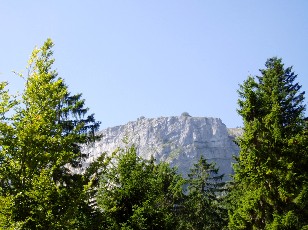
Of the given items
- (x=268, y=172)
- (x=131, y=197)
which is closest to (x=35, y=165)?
(x=131, y=197)

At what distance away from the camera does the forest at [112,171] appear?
8391 mm

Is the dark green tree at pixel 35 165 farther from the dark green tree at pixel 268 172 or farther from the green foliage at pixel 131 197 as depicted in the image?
the dark green tree at pixel 268 172

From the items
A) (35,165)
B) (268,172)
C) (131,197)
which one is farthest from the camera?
(268,172)

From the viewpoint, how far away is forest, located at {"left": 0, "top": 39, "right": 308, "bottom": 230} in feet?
27.5

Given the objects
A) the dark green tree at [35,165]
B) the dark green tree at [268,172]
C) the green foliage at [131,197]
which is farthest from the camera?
the dark green tree at [268,172]

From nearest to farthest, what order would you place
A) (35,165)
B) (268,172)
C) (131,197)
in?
1. (35,165)
2. (131,197)
3. (268,172)

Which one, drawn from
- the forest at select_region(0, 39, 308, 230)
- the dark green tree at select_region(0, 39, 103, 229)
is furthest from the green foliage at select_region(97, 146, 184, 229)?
the dark green tree at select_region(0, 39, 103, 229)

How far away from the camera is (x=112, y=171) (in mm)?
14648

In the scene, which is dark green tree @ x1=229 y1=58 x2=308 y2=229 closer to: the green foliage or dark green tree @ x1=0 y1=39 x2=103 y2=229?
the green foliage

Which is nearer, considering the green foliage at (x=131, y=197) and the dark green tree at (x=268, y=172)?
the green foliage at (x=131, y=197)

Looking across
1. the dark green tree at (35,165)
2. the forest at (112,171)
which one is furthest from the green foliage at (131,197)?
the dark green tree at (35,165)

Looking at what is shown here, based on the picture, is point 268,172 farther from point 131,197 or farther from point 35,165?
point 35,165

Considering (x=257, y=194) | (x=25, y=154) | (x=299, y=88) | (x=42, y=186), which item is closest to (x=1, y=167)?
(x=25, y=154)

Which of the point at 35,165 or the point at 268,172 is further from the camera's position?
the point at 268,172
